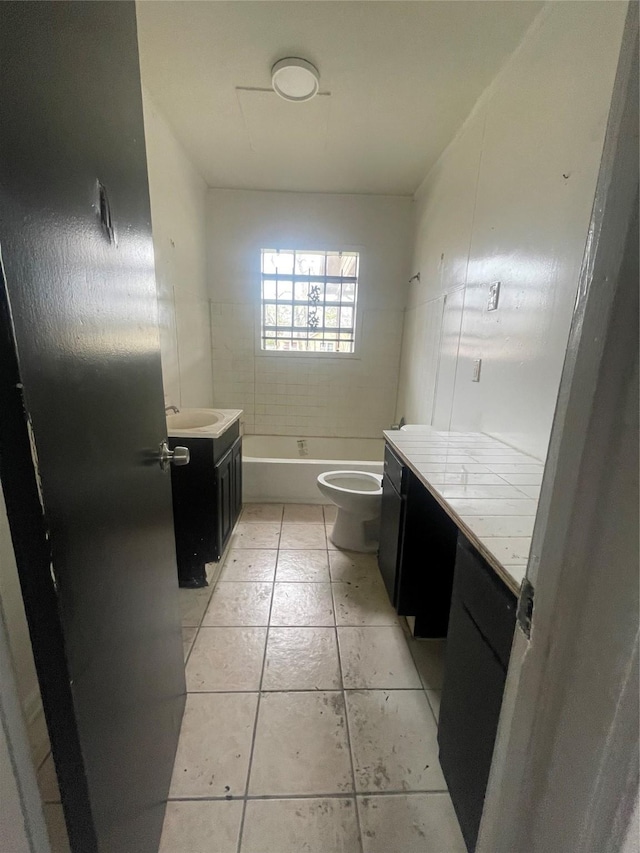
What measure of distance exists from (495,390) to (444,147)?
6.24ft

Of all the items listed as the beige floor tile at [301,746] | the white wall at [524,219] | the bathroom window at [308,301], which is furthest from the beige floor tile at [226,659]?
the bathroom window at [308,301]

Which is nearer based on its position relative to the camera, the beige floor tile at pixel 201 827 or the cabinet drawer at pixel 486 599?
the cabinet drawer at pixel 486 599

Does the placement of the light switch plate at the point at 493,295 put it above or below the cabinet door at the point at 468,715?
above

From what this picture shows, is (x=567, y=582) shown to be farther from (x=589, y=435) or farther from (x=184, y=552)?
(x=184, y=552)

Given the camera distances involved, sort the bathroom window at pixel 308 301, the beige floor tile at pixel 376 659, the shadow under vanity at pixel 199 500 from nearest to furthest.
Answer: the beige floor tile at pixel 376 659 < the shadow under vanity at pixel 199 500 < the bathroom window at pixel 308 301

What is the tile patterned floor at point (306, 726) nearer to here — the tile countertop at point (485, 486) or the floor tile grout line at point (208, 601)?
the floor tile grout line at point (208, 601)

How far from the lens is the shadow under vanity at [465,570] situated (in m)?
0.77

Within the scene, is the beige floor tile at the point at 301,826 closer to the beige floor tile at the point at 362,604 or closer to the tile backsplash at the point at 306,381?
the beige floor tile at the point at 362,604

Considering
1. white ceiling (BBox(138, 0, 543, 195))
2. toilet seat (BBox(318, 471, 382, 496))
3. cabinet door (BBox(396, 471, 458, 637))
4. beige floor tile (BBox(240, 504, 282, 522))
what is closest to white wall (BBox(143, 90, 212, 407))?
white ceiling (BBox(138, 0, 543, 195))

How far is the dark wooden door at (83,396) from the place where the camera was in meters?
0.44

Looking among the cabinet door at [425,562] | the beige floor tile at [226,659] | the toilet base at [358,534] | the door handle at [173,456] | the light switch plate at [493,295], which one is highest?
the light switch plate at [493,295]

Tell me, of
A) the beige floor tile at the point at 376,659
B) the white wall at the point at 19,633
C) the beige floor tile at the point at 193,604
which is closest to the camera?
the white wall at the point at 19,633

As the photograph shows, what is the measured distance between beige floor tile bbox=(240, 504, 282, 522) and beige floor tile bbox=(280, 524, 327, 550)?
0.16 m

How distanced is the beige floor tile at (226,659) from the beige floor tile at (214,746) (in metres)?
0.04
